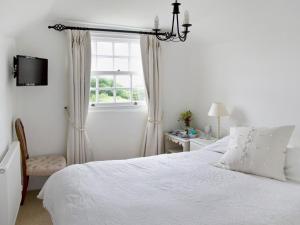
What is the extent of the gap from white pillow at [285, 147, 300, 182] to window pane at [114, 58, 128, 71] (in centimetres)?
255

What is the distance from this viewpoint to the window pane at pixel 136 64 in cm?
424

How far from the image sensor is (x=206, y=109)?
4.29 meters

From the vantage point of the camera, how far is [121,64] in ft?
13.7

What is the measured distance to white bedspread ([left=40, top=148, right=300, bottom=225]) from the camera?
64.2 inches

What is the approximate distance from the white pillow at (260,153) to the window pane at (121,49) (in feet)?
7.37

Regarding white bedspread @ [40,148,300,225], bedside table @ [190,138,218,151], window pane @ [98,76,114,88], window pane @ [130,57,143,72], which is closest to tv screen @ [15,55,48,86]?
window pane @ [98,76,114,88]

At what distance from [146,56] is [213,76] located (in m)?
1.02

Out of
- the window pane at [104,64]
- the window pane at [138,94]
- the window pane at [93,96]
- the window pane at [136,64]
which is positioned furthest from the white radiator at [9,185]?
the window pane at [136,64]

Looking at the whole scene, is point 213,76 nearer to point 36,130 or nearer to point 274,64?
point 274,64

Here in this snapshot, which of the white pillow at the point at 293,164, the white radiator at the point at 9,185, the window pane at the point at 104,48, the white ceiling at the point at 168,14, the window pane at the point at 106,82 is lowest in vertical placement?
the white radiator at the point at 9,185

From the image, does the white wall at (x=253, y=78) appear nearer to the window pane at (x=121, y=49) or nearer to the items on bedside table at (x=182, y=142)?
the items on bedside table at (x=182, y=142)

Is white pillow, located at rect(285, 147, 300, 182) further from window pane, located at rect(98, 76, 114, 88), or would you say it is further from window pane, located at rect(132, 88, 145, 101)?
window pane, located at rect(98, 76, 114, 88)

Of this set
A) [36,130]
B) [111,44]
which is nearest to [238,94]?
[111,44]

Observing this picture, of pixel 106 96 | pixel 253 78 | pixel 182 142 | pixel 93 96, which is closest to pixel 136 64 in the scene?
pixel 106 96
